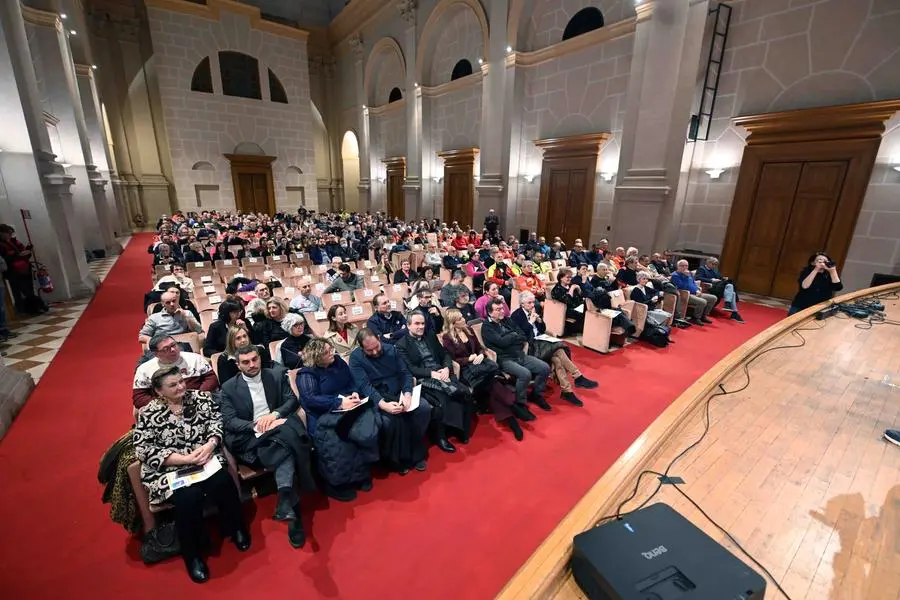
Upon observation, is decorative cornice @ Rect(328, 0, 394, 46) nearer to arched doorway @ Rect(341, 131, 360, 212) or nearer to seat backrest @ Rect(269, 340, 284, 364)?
arched doorway @ Rect(341, 131, 360, 212)

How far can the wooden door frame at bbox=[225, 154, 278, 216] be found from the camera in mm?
18094

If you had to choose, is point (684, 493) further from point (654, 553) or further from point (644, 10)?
point (644, 10)

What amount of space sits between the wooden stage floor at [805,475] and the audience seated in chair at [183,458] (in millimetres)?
2024

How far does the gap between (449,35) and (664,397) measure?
14.6 meters

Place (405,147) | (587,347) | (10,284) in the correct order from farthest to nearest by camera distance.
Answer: (405,147), (10,284), (587,347)

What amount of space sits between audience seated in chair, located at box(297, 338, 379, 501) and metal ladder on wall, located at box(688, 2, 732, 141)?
28.4 feet

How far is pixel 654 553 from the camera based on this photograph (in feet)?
4.60

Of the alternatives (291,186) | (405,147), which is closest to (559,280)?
(405,147)

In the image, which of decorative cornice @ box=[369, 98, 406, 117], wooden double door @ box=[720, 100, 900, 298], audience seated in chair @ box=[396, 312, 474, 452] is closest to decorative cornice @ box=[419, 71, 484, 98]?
decorative cornice @ box=[369, 98, 406, 117]

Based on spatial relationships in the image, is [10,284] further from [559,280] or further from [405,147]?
[405,147]

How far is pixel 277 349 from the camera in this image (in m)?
3.72

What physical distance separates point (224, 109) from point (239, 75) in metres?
1.82

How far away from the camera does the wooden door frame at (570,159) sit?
1009 centimetres

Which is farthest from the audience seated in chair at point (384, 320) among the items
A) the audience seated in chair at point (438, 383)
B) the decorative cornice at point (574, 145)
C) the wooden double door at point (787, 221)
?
the decorative cornice at point (574, 145)
